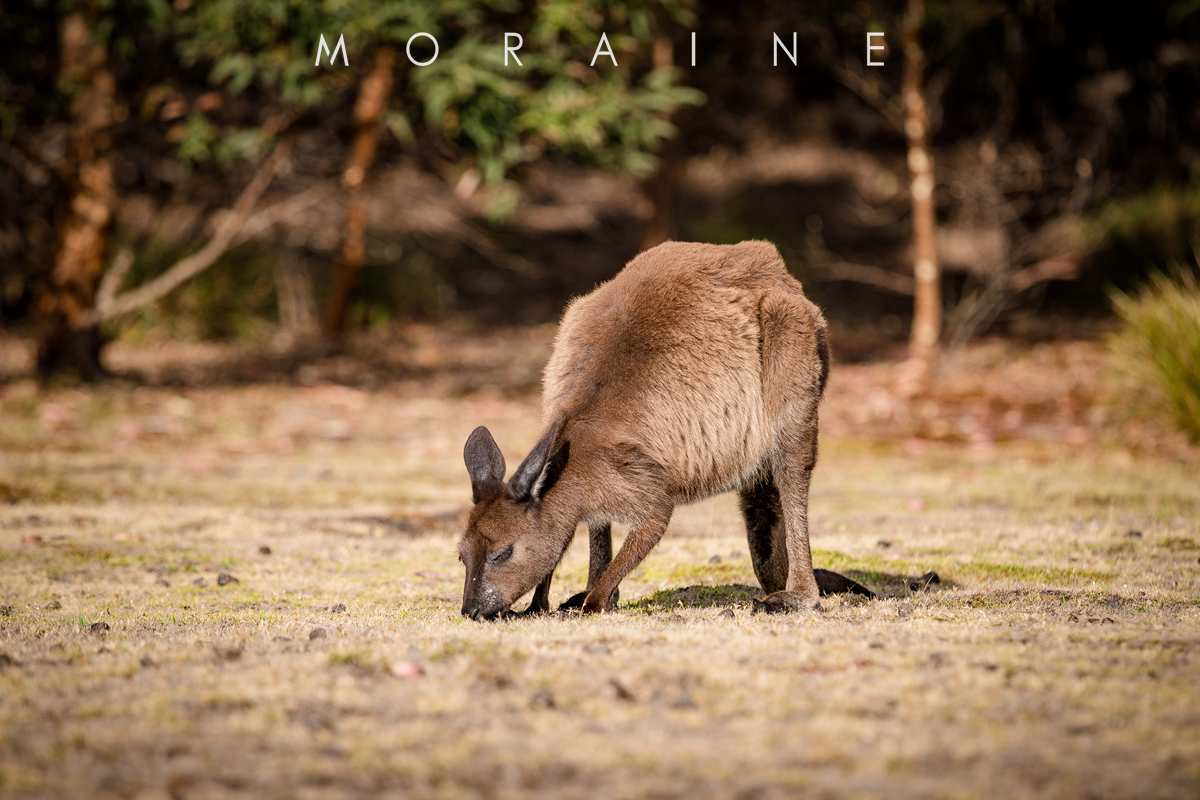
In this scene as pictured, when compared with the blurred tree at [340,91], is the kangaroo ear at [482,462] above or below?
below

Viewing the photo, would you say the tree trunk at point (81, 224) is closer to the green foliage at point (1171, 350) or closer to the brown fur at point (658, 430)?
the brown fur at point (658, 430)

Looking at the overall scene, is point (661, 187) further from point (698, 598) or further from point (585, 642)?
point (585, 642)

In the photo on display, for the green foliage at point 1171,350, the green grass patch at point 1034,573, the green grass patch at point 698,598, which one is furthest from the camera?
the green foliage at point 1171,350

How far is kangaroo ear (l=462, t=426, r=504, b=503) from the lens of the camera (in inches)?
196

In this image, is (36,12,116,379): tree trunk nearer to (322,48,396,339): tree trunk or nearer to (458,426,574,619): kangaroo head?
(322,48,396,339): tree trunk

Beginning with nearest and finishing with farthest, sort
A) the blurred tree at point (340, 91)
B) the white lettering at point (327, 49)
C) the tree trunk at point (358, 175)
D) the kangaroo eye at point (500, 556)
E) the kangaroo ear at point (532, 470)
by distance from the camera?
the kangaroo ear at point (532, 470) < the kangaroo eye at point (500, 556) < the white lettering at point (327, 49) < the blurred tree at point (340, 91) < the tree trunk at point (358, 175)

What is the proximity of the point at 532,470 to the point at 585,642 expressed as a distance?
2.77 ft

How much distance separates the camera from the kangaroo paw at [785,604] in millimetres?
5031

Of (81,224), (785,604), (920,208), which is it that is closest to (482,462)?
(785,604)

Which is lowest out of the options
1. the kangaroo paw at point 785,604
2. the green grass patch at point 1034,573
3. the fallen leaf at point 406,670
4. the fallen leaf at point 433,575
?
the fallen leaf at point 433,575

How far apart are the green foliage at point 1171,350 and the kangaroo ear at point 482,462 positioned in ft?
24.6

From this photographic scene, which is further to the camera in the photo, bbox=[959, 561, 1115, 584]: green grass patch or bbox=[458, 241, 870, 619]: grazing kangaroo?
bbox=[959, 561, 1115, 584]: green grass patch

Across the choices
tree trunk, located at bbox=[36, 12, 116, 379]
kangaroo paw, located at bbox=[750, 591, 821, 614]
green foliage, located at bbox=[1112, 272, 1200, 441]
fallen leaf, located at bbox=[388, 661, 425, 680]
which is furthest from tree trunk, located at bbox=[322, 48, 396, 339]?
fallen leaf, located at bbox=[388, 661, 425, 680]

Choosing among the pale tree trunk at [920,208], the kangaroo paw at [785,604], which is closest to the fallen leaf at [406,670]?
the kangaroo paw at [785,604]
